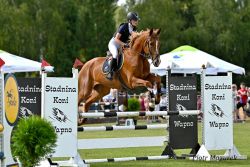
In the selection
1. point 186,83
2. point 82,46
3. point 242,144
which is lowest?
point 242,144

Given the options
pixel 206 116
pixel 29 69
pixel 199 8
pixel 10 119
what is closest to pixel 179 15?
pixel 199 8

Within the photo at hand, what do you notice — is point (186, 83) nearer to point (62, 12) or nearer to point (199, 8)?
point (62, 12)

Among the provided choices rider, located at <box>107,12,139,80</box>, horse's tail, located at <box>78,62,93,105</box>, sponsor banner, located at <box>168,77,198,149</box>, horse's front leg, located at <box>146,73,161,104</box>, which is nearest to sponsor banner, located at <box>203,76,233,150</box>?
sponsor banner, located at <box>168,77,198,149</box>

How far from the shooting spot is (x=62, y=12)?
51000mm

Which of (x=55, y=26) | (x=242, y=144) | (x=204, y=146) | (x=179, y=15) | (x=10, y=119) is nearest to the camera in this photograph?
(x=10, y=119)

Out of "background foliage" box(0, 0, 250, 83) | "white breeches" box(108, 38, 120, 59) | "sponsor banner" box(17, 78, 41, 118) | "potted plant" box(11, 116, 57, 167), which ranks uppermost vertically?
"background foliage" box(0, 0, 250, 83)

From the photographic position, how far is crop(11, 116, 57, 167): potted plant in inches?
295

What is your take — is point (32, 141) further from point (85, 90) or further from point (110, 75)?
point (85, 90)

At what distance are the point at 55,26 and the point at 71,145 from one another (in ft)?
129

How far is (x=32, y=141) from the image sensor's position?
7492mm

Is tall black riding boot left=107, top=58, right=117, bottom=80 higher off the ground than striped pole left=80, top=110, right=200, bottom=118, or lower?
higher

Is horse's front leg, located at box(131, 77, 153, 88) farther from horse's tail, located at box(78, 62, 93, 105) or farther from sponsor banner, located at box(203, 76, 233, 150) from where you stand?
horse's tail, located at box(78, 62, 93, 105)

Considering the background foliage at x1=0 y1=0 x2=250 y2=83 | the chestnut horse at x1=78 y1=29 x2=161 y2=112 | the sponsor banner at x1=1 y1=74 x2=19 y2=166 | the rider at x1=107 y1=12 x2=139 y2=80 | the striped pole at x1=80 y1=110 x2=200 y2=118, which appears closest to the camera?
the sponsor banner at x1=1 y1=74 x2=19 y2=166

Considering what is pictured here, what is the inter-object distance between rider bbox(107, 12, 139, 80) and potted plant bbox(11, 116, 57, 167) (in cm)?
538
